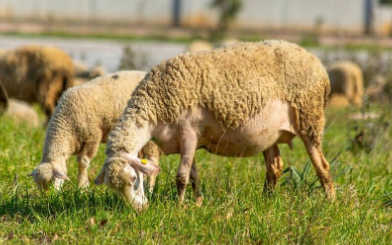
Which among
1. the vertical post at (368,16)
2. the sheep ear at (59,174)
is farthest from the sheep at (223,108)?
the vertical post at (368,16)

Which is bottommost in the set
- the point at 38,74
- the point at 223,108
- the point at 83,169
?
the point at 83,169

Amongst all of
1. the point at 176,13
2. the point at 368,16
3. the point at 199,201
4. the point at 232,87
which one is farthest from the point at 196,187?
the point at 368,16

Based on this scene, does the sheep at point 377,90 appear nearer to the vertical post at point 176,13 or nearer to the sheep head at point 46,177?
the sheep head at point 46,177

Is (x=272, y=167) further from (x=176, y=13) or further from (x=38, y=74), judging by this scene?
(x=176, y=13)

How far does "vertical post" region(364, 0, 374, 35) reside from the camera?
37312 mm

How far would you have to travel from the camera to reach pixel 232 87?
5.57 m

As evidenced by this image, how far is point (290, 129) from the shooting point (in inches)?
229

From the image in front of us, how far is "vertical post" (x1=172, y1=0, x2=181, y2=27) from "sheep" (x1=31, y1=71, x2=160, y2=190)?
29.0 meters

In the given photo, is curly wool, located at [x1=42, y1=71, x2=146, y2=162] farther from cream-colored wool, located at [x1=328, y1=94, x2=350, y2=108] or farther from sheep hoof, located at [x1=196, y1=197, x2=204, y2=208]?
cream-colored wool, located at [x1=328, y1=94, x2=350, y2=108]

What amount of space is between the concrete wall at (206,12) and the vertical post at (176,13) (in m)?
0.20

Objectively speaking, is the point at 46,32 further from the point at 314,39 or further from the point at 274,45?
the point at 274,45

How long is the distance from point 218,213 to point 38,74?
17.3 ft

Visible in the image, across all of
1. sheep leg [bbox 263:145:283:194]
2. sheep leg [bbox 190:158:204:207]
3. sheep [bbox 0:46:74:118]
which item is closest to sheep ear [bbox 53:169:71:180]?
sheep leg [bbox 190:158:204:207]

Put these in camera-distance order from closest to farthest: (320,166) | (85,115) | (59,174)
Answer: (320,166) → (59,174) → (85,115)
